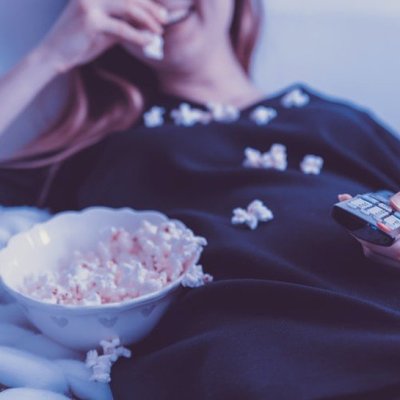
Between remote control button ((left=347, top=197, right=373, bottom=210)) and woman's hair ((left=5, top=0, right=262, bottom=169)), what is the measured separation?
1.98 ft

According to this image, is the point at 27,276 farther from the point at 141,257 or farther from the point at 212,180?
the point at 212,180

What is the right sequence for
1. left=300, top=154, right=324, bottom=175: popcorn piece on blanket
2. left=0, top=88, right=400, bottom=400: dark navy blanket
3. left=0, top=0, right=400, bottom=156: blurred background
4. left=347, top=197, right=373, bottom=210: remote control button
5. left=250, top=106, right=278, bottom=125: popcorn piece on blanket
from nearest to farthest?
left=0, top=88, right=400, bottom=400: dark navy blanket, left=347, top=197, right=373, bottom=210: remote control button, left=300, top=154, right=324, bottom=175: popcorn piece on blanket, left=250, top=106, right=278, bottom=125: popcorn piece on blanket, left=0, top=0, right=400, bottom=156: blurred background

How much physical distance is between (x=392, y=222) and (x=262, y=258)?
0.17 metres

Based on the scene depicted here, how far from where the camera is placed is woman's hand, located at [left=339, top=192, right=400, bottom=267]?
0.70m

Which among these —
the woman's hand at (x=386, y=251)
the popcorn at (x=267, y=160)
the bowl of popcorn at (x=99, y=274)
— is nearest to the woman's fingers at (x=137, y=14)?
the popcorn at (x=267, y=160)

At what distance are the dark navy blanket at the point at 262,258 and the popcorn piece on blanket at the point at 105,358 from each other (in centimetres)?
2

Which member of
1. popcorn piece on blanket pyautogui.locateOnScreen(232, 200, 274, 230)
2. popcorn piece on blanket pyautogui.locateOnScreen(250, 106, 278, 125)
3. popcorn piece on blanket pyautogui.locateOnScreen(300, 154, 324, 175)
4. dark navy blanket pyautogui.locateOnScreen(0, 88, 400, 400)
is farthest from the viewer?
popcorn piece on blanket pyautogui.locateOnScreen(250, 106, 278, 125)

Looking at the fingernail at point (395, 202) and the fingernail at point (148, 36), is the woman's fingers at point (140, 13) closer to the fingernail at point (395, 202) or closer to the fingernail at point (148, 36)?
the fingernail at point (148, 36)

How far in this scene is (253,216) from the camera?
0.86 m

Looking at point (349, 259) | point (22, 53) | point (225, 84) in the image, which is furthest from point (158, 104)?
point (349, 259)

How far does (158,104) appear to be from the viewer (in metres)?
1.25

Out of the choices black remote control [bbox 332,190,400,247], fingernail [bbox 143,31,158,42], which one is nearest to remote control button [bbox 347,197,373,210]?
black remote control [bbox 332,190,400,247]

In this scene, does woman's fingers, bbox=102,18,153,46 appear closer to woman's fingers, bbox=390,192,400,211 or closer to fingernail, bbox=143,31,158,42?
fingernail, bbox=143,31,158,42

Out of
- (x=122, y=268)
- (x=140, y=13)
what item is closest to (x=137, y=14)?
(x=140, y=13)
